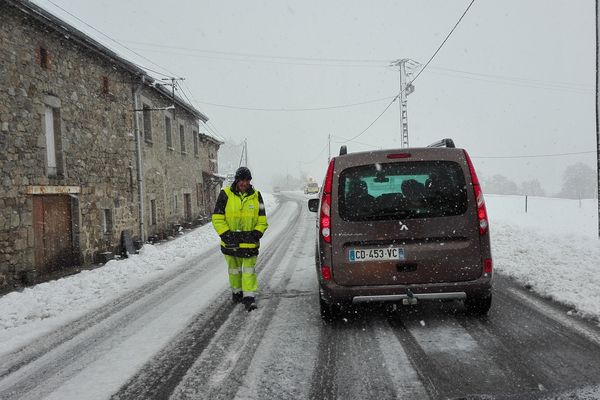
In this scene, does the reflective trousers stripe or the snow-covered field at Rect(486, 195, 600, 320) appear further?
the reflective trousers stripe

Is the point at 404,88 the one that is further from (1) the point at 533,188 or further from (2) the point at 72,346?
(1) the point at 533,188

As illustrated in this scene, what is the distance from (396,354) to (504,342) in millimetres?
1006

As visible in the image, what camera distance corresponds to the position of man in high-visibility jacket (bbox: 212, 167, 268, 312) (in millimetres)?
5352

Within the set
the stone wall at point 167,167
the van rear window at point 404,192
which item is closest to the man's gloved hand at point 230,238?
the van rear window at point 404,192

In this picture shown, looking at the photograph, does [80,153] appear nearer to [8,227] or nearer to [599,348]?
[8,227]

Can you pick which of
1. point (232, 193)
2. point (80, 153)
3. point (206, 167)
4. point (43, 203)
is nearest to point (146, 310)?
point (232, 193)

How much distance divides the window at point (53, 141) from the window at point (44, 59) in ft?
2.83

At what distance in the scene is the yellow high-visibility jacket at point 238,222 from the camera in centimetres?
536

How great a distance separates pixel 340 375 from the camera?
10.7ft

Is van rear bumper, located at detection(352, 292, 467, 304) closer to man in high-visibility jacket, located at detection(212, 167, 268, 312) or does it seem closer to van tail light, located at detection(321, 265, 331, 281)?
van tail light, located at detection(321, 265, 331, 281)

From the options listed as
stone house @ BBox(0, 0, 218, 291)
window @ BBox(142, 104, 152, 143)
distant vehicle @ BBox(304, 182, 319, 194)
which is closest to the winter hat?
stone house @ BBox(0, 0, 218, 291)

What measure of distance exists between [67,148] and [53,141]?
35 cm

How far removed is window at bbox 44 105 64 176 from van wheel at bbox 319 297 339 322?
7.56 metres

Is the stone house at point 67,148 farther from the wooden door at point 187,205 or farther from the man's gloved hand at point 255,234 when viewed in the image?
the man's gloved hand at point 255,234
